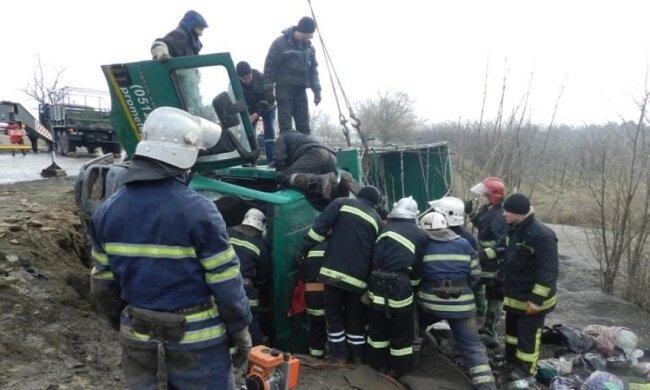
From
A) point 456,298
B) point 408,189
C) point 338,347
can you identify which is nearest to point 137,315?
point 338,347

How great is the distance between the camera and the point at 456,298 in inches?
159

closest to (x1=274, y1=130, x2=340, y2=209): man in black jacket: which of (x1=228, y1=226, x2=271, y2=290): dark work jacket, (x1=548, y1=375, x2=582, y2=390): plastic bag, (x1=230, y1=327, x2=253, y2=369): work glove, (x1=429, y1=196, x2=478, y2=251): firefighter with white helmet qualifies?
(x1=228, y1=226, x2=271, y2=290): dark work jacket

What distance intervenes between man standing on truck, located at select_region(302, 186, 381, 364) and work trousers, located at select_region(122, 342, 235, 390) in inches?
70.1

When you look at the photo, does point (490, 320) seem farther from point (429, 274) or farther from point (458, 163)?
point (458, 163)

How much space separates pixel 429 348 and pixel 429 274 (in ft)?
3.31

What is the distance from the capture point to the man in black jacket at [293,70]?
6027 mm

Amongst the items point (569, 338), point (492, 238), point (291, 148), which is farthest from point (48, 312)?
point (569, 338)

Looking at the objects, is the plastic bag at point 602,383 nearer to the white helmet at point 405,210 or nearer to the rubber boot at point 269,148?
the white helmet at point 405,210

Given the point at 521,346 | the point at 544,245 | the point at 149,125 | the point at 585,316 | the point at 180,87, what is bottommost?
the point at 585,316

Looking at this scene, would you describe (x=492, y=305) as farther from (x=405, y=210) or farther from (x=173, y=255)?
(x=173, y=255)

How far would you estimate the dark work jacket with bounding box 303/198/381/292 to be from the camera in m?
Result: 4.11

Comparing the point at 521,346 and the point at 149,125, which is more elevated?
the point at 149,125

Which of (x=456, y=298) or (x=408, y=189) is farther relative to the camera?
(x=408, y=189)

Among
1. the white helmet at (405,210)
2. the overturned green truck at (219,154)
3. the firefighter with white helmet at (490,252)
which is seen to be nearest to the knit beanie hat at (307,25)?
the overturned green truck at (219,154)
